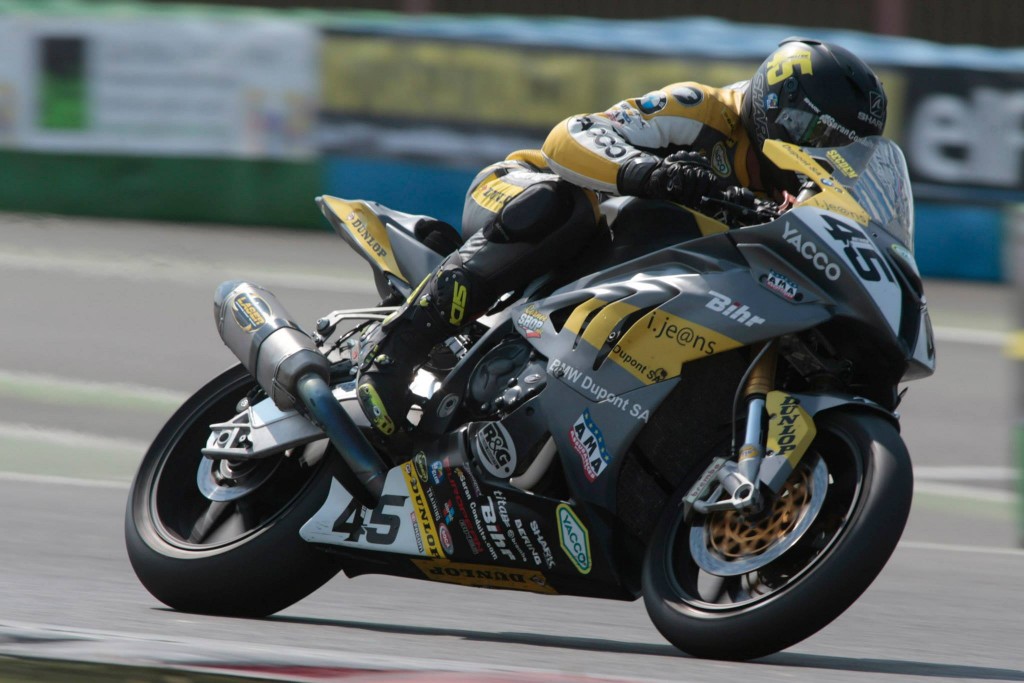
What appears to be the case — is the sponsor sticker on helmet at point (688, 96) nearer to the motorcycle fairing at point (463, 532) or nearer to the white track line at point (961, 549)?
the motorcycle fairing at point (463, 532)

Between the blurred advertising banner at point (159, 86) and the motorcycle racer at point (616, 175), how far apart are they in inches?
298

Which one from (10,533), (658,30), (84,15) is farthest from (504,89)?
(10,533)

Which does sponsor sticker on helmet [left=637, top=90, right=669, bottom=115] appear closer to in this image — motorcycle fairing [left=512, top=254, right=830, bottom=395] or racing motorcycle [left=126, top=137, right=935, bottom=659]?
racing motorcycle [left=126, top=137, right=935, bottom=659]

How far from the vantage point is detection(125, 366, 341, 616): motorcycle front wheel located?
15.7 ft

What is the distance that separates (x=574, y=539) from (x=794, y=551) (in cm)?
63

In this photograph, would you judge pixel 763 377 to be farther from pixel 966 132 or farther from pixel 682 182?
pixel 966 132

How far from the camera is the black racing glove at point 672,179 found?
432 centimetres

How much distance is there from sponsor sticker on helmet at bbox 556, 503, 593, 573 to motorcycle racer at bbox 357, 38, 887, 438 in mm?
596

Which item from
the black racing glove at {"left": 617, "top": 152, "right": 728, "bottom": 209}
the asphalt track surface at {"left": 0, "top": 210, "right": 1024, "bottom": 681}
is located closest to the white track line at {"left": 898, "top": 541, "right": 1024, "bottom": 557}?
the asphalt track surface at {"left": 0, "top": 210, "right": 1024, "bottom": 681}

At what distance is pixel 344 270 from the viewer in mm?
11648

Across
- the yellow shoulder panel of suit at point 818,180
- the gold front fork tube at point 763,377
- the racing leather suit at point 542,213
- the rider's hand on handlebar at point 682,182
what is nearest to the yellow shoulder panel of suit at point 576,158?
the racing leather suit at point 542,213

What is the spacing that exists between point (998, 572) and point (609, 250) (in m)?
2.18

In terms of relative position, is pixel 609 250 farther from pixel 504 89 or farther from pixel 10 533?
pixel 504 89

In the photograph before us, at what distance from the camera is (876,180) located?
172 inches
